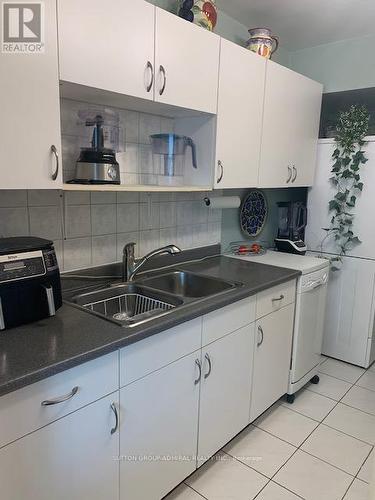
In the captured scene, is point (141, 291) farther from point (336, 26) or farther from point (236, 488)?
point (336, 26)

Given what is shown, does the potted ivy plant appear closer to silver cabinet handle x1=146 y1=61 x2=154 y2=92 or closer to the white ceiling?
the white ceiling

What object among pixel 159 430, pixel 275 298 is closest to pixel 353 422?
pixel 275 298

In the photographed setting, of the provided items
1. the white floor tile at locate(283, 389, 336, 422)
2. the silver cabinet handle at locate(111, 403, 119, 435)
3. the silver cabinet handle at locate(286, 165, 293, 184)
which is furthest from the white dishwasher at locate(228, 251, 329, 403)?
the silver cabinet handle at locate(111, 403, 119, 435)

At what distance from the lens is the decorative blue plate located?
110 inches

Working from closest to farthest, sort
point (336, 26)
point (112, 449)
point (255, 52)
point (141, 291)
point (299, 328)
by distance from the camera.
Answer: point (112, 449) → point (141, 291) → point (255, 52) → point (299, 328) → point (336, 26)

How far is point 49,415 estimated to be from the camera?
3.52ft

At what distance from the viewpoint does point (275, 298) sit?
207cm

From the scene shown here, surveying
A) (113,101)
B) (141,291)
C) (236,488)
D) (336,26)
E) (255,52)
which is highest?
(336,26)

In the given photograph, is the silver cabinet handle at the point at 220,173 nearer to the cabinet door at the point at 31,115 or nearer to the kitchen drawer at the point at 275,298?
the kitchen drawer at the point at 275,298

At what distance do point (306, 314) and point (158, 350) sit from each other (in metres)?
1.31

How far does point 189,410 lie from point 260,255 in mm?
1356

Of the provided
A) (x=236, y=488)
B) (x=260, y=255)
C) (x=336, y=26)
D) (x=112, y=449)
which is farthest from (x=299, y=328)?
(x=336, y=26)

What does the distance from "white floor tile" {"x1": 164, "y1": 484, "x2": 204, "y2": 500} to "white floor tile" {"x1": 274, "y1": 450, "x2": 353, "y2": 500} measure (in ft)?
1.34

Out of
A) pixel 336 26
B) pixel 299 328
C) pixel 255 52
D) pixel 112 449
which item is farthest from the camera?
pixel 336 26
